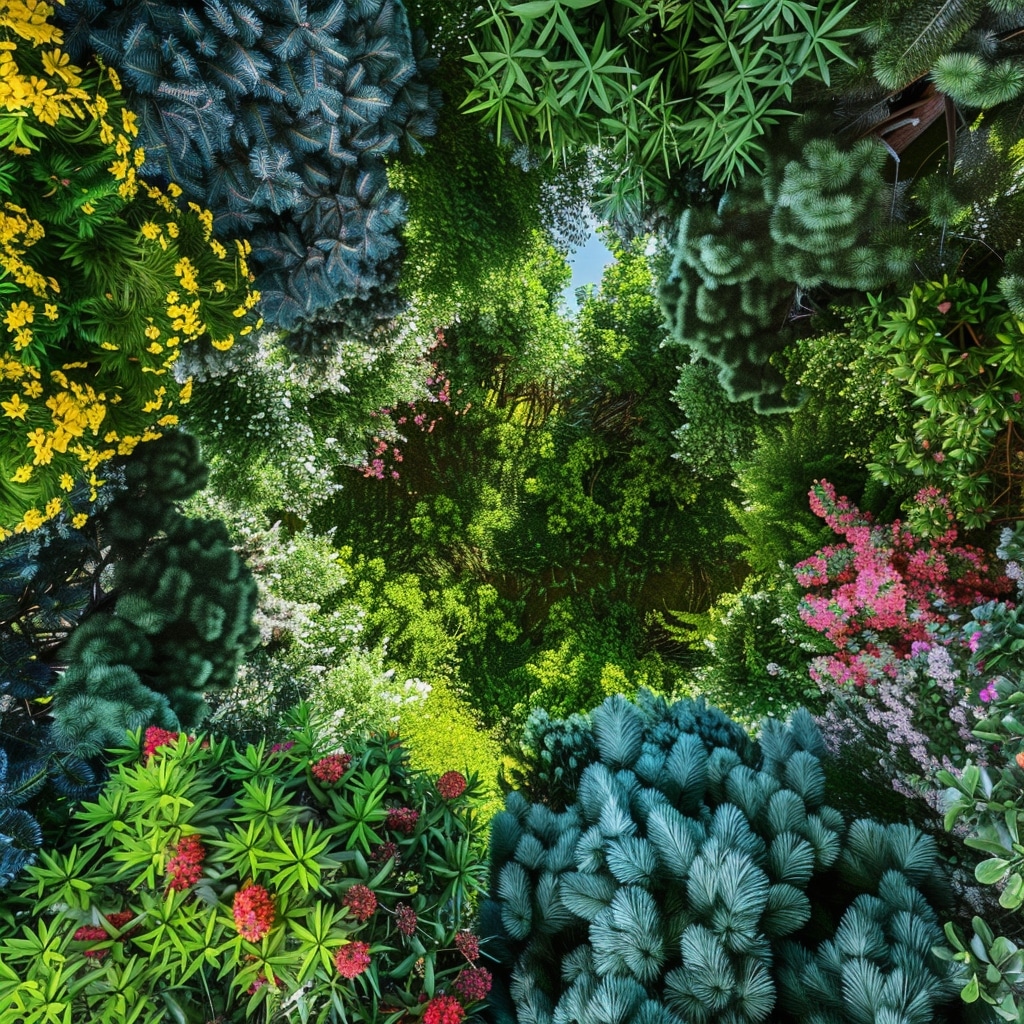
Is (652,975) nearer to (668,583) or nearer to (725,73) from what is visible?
(725,73)

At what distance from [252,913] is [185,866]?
0.22 meters

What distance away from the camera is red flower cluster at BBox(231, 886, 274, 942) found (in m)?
1.41

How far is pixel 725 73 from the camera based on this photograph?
2.42 meters

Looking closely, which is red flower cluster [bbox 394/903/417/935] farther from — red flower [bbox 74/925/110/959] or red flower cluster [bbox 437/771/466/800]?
red flower [bbox 74/925/110/959]

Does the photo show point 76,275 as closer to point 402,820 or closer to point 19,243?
point 19,243

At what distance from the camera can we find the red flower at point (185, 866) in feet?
4.89

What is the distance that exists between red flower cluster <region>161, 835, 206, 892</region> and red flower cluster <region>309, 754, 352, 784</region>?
1.07 ft

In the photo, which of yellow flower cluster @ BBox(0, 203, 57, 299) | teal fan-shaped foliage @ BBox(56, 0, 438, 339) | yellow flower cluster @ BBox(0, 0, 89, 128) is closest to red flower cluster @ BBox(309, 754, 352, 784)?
yellow flower cluster @ BBox(0, 203, 57, 299)

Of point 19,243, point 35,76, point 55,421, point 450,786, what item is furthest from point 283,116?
point 450,786

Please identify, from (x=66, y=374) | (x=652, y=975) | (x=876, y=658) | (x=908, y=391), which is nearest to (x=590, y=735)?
(x=652, y=975)

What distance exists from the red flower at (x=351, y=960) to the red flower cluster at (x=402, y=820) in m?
0.35

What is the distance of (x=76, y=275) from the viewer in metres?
2.05

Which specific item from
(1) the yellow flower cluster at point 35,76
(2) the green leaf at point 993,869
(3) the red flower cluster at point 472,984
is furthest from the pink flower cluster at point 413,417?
(2) the green leaf at point 993,869

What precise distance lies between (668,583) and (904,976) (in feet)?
14.7
